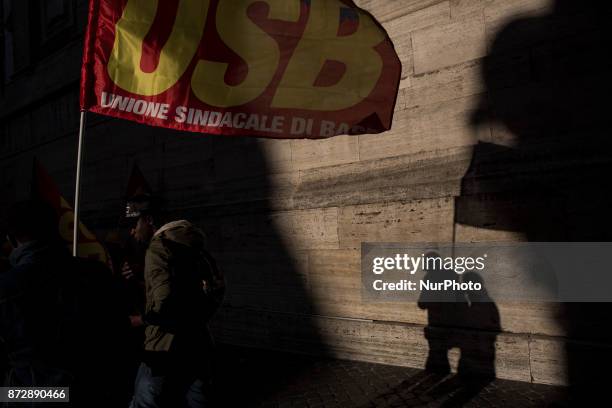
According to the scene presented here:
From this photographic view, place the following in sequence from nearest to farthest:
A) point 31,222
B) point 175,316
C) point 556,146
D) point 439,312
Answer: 1. point 31,222
2. point 175,316
3. point 556,146
4. point 439,312

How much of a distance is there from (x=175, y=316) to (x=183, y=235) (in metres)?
0.44

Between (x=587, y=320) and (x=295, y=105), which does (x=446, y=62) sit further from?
(x=587, y=320)

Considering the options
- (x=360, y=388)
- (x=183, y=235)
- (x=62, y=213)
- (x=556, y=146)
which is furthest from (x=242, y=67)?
(x=360, y=388)

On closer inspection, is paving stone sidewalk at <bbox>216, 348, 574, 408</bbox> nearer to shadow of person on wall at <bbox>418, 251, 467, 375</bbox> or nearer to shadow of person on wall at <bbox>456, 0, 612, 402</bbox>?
shadow of person on wall at <bbox>418, 251, 467, 375</bbox>

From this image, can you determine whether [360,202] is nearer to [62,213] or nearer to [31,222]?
[62,213]

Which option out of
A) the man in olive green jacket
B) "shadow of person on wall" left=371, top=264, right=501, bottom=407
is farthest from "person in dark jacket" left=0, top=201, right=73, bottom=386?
"shadow of person on wall" left=371, top=264, right=501, bottom=407

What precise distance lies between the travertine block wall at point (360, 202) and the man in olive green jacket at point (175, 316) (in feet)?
9.24

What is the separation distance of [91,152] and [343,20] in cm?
714

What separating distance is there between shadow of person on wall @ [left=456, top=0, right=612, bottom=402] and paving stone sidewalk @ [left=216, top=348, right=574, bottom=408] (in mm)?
487

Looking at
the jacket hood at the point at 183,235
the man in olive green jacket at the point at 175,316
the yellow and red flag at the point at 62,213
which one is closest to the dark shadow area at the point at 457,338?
the man in olive green jacket at the point at 175,316

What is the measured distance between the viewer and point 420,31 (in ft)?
17.0

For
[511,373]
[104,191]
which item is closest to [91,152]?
[104,191]

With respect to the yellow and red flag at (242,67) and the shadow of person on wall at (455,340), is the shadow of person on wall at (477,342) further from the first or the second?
the yellow and red flag at (242,67)

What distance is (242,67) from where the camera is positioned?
3.32 meters
